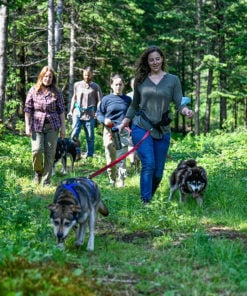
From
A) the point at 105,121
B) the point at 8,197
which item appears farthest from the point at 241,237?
the point at 105,121

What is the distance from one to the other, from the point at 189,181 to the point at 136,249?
3273 millimetres

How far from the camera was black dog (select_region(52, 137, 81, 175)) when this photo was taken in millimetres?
12531

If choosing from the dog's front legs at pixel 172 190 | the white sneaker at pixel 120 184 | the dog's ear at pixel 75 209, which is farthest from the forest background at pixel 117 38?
the dog's ear at pixel 75 209

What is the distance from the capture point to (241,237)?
6441 millimetres

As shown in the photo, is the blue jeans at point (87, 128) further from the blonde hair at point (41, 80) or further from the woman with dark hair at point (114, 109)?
the blonde hair at point (41, 80)

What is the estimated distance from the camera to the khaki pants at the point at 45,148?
32.0ft

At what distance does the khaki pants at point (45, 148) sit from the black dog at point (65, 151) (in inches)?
81.4

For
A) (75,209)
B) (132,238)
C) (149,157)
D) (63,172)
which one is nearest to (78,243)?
(75,209)

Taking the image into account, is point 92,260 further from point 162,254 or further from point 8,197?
point 8,197

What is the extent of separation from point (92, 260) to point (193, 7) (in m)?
27.3

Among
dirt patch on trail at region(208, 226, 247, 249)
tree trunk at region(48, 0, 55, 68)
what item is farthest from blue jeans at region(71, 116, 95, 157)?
dirt patch on trail at region(208, 226, 247, 249)

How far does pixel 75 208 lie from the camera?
18.0ft

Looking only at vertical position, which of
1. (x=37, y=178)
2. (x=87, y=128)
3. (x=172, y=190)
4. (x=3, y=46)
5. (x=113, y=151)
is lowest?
(x=172, y=190)

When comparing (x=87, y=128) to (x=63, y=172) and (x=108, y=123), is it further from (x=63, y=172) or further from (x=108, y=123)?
(x=108, y=123)
